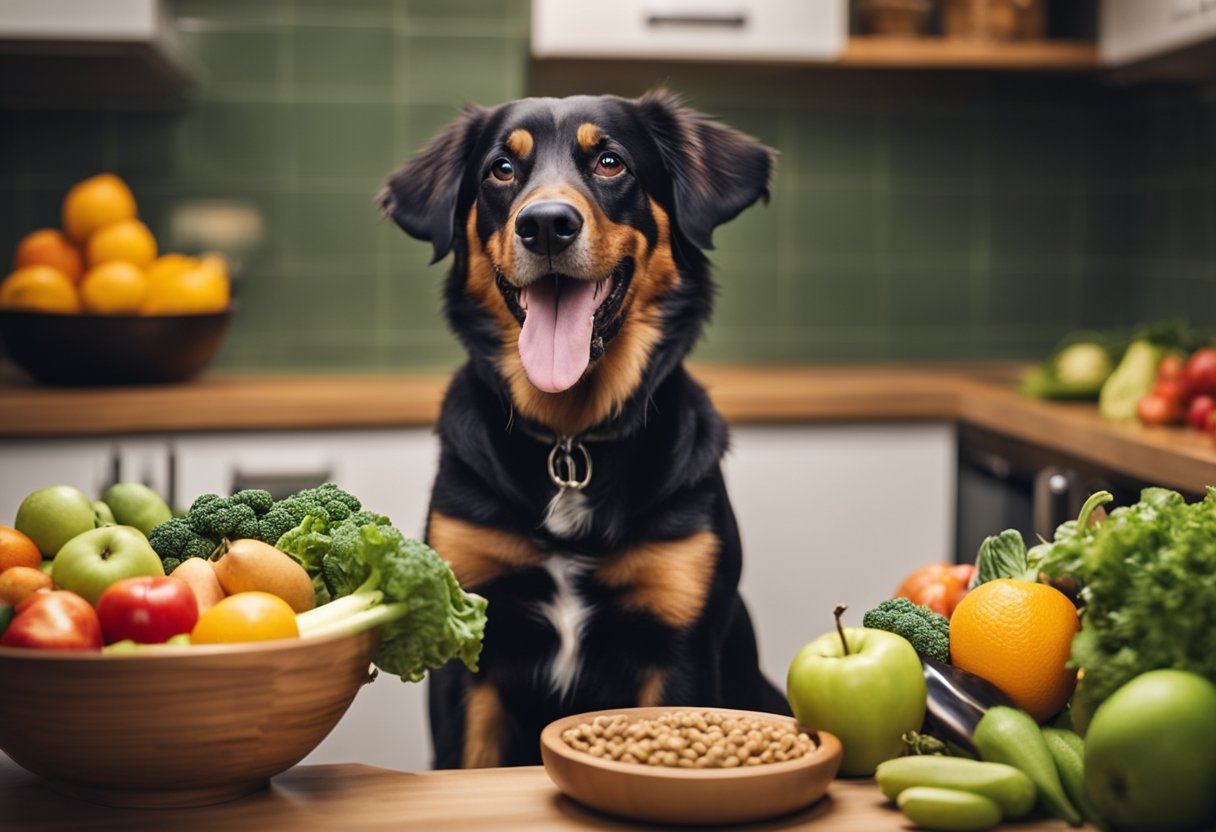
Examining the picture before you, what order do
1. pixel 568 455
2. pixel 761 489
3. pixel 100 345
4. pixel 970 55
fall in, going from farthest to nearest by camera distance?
1. pixel 970 55
2. pixel 761 489
3. pixel 100 345
4. pixel 568 455

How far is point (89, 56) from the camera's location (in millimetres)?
2854

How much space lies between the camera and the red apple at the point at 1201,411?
2.37 m

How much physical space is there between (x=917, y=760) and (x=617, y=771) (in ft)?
0.72

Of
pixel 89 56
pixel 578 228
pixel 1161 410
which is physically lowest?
pixel 1161 410

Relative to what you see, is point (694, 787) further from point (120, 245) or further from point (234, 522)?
point (120, 245)

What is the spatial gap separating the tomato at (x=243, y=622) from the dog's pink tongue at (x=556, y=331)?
0.58 meters

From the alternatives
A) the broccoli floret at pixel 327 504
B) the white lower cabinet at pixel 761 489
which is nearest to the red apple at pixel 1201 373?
A: the white lower cabinet at pixel 761 489

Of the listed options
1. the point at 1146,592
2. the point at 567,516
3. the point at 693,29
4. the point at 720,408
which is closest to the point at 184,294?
the point at 720,408

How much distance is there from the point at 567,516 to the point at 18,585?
0.67 metres

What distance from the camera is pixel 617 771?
88 cm

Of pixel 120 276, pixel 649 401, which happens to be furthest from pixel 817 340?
pixel 649 401

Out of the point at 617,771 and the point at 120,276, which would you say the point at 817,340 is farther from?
the point at 617,771

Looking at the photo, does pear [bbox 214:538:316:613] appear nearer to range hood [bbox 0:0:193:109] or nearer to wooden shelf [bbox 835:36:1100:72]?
range hood [bbox 0:0:193:109]

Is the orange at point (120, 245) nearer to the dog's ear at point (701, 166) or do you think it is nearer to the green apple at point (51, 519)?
the dog's ear at point (701, 166)
